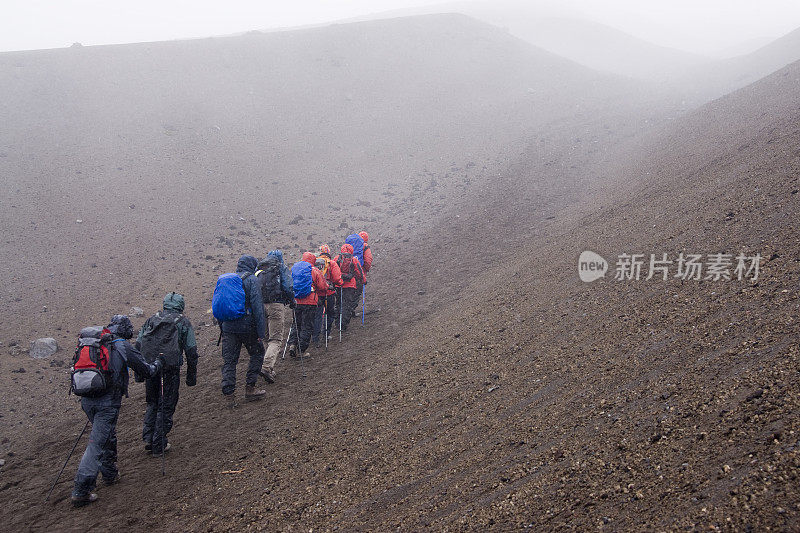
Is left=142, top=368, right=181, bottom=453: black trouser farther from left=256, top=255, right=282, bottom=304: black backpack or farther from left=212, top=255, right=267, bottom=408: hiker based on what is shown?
left=256, top=255, right=282, bottom=304: black backpack

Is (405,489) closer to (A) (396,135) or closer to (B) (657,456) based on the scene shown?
(B) (657,456)

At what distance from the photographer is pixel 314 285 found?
10.1m

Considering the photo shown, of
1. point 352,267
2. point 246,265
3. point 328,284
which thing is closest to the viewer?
point 246,265

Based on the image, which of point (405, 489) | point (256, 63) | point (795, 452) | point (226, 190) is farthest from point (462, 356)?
point (256, 63)

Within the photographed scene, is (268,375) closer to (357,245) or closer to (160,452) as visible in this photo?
(160,452)

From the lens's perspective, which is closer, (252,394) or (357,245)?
(252,394)

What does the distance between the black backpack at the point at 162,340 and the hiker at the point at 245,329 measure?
1020 mm

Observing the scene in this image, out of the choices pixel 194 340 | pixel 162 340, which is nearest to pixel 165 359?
pixel 162 340

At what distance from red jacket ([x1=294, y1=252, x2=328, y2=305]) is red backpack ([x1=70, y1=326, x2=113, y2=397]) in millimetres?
4118

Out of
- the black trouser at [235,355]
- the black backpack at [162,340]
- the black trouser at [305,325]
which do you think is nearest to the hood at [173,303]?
the black backpack at [162,340]

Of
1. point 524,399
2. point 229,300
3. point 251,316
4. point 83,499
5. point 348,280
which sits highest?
point 229,300

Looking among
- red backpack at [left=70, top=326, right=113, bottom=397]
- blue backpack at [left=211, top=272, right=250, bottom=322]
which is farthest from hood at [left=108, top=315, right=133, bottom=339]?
blue backpack at [left=211, top=272, right=250, bottom=322]

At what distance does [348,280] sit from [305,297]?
5.17ft

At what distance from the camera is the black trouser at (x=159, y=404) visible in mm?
7059
